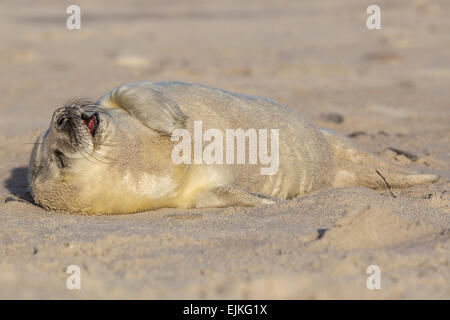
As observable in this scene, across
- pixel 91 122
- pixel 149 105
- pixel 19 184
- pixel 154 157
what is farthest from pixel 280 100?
pixel 91 122

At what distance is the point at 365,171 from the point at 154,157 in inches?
70.1

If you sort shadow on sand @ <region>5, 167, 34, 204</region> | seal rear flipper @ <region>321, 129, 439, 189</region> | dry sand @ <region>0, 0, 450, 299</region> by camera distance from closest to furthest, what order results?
dry sand @ <region>0, 0, 450, 299</region>
shadow on sand @ <region>5, 167, 34, 204</region>
seal rear flipper @ <region>321, 129, 439, 189</region>

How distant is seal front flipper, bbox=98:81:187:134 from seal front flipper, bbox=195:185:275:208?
44 centimetres

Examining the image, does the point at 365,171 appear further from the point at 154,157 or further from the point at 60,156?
the point at 60,156

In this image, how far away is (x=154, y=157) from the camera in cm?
404

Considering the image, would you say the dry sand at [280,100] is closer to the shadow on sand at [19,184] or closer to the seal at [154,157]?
the shadow on sand at [19,184]

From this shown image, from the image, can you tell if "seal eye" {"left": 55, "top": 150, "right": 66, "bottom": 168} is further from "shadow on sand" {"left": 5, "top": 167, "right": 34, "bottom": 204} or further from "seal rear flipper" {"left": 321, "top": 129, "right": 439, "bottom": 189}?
"seal rear flipper" {"left": 321, "top": 129, "right": 439, "bottom": 189}

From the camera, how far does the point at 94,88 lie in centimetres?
955

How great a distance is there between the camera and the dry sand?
2.85 meters

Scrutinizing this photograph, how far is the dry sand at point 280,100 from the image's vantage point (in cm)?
285

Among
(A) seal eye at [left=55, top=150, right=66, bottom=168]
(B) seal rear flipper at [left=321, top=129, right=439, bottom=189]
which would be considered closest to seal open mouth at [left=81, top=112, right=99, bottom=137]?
(A) seal eye at [left=55, top=150, right=66, bottom=168]

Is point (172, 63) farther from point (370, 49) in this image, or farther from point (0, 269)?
point (0, 269)

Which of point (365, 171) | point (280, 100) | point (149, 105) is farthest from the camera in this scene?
point (280, 100)

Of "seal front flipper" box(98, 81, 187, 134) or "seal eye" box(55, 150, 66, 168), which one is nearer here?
"seal eye" box(55, 150, 66, 168)
